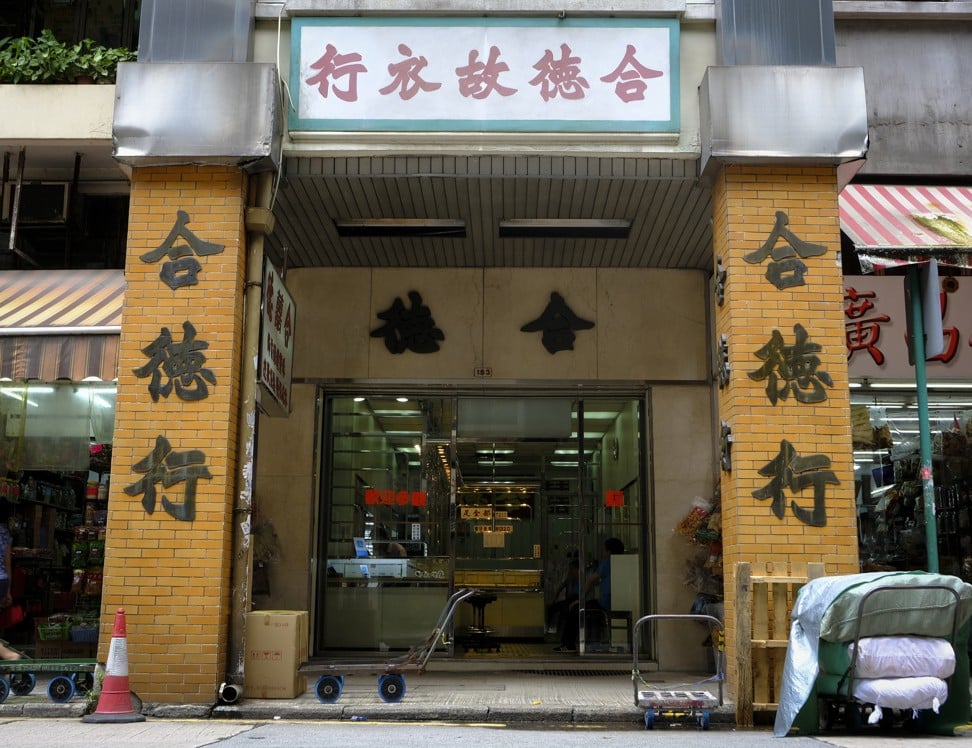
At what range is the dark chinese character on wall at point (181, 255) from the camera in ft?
29.4

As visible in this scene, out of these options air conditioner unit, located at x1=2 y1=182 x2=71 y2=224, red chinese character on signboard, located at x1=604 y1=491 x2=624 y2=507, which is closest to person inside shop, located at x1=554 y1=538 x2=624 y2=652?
red chinese character on signboard, located at x1=604 y1=491 x2=624 y2=507

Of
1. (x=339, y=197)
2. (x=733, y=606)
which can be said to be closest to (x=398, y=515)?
(x=339, y=197)

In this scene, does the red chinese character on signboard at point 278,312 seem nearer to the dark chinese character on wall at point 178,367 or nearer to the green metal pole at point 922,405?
the dark chinese character on wall at point 178,367

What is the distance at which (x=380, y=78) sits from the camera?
9352 mm

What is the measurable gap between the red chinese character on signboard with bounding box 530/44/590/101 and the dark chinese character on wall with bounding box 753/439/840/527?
3.62 meters

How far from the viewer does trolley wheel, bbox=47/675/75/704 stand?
8.27 m

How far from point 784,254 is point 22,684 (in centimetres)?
744

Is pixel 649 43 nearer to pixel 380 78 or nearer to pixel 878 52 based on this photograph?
pixel 380 78

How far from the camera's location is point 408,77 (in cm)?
935

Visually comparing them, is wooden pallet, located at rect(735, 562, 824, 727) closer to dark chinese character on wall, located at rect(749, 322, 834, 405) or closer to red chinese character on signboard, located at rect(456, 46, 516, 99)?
dark chinese character on wall, located at rect(749, 322, 834, 405)

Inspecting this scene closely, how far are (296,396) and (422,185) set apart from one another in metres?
3.57

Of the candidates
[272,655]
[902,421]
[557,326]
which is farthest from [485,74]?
[902,421]

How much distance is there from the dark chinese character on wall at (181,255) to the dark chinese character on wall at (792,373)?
4.77 metres

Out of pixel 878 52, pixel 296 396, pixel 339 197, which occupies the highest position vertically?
pixel 878 52
